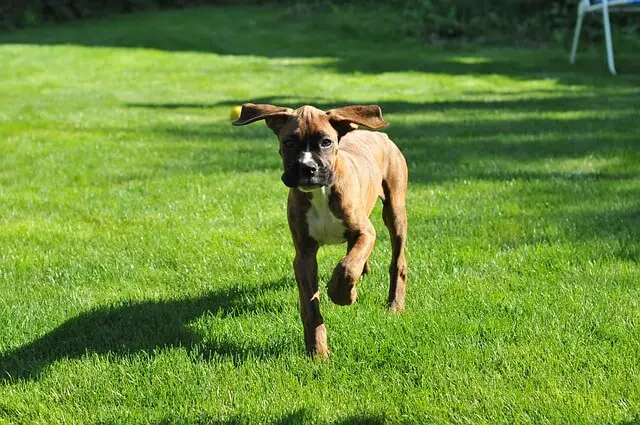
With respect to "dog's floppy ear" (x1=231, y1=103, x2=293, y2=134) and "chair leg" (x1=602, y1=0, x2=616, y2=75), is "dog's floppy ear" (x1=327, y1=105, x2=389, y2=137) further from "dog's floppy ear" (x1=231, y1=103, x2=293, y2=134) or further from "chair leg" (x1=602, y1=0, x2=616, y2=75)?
"chair leg" (x1=602, y1=0, x2=616, y2=75)

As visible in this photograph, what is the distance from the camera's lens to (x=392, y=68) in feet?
53.6

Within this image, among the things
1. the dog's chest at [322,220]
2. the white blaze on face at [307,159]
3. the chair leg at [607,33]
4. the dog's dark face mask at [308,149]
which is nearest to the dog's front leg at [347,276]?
the dog's chest at [322,220]

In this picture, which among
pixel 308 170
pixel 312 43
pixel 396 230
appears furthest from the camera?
pixel 312 43

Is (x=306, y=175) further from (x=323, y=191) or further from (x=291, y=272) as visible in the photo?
(x=291, y=272)

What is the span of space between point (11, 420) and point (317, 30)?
19351 mm

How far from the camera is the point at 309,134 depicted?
4.03m

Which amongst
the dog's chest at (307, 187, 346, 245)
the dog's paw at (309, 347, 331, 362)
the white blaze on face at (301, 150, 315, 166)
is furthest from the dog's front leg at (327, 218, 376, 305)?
the white blaze on face at (301, 150, 315, 166)

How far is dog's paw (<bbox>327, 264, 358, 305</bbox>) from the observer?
403cm

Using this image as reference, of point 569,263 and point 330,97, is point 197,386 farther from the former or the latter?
point 330,97

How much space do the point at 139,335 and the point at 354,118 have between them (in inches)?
62.0

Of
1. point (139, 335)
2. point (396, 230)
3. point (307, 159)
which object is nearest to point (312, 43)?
point (396, 230)

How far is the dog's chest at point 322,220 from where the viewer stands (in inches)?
167

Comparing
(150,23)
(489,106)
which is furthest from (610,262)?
(150,23)

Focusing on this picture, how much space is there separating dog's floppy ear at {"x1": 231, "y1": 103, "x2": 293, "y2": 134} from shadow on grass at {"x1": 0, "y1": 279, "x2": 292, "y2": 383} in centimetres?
109
